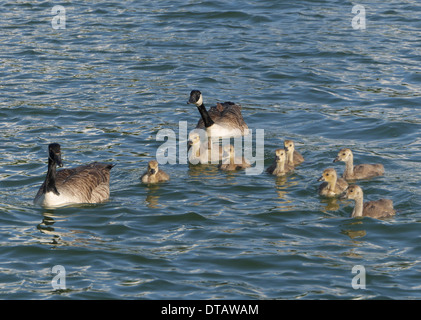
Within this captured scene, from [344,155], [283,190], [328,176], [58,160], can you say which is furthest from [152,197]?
[344,155]

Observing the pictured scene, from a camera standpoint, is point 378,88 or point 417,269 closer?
point 417,269

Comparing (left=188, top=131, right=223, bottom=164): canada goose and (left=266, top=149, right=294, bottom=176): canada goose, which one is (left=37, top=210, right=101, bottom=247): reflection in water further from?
(left=266, top=149, right=294, bottom=176): canada goose

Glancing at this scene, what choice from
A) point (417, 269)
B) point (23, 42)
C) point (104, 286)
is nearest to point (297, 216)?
point (417, 269)

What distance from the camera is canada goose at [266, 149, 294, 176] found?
1545cm

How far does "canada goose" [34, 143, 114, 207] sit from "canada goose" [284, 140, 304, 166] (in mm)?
3400

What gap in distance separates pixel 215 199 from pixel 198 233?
1601 millimetres

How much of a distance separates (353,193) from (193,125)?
21.6 feet

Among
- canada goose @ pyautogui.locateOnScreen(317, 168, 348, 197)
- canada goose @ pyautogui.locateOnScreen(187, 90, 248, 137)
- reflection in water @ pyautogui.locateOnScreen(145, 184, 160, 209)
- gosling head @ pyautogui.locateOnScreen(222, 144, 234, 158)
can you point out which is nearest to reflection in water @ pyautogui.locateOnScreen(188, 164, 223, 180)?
gosling head @ pyautogui.locateOnScreen(222, 144, 234, 158)

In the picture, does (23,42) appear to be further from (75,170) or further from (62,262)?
(62,262)

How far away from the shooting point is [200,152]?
17.2 meters

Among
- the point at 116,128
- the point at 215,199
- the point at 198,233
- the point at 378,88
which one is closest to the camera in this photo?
the point at 198,233

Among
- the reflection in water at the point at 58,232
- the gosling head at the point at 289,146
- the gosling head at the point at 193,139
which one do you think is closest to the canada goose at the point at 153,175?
the gosling head at the point at 193,139

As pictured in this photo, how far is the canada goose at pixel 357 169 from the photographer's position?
15.4 meters
